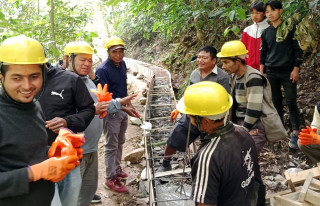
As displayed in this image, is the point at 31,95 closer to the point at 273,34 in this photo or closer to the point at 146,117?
the point at 273,34

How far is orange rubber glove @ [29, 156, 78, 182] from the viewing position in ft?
4.83

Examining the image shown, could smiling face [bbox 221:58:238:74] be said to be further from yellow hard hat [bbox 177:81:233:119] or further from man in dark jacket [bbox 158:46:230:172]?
yellow hard hat [bbox 177:81:233:119]

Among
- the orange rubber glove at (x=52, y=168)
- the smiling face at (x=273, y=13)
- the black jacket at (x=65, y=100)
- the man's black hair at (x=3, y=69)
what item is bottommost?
the orange rubber glove at (x=52, y=168)

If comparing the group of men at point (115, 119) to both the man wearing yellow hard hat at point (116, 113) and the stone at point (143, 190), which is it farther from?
the stone at point (143, 190)

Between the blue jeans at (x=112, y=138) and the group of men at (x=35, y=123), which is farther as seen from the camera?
the blue jeans at (x=112, y=138)

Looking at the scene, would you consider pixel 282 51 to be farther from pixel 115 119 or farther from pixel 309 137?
pixel 115 119

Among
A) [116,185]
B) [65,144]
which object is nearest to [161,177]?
[116,185]

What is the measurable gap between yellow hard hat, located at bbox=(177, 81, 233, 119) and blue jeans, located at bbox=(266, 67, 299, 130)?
2569mm

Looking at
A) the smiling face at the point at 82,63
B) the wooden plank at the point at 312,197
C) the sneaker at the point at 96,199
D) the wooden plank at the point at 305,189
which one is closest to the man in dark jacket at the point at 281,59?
the wooden plank at the point at 305,189

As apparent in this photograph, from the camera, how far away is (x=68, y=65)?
9.90 ft

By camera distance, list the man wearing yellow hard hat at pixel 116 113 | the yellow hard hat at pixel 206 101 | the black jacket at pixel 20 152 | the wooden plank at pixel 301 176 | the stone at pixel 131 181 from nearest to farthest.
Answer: the black jacket at pixel 20 152, the yellow hard hat at pixel 206 101, the wooden plank at pixel 301 176, the man wearing yellow hard hat at pixel 116 113, the stone at pixel 131 181

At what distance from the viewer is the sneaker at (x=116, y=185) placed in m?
4.09

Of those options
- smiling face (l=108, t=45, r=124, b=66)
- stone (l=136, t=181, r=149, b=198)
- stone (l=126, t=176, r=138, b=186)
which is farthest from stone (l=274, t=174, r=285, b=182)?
smiling face (l=108, t=45, r=124, b=66)

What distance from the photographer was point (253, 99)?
2834 millimetres
